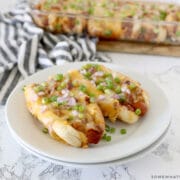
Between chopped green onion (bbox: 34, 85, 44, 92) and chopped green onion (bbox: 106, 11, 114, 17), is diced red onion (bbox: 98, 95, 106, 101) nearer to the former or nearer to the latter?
chopped green onion (bbox: 34, 85, 44, 92)

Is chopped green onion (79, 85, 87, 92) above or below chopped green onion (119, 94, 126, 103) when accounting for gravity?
above

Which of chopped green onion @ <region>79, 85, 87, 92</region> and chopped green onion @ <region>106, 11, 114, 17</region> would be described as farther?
chopped green onion @ <region>106, 11, 114, 17</region>

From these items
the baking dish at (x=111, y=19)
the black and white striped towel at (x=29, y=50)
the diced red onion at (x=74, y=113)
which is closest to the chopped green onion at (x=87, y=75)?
the diced red onion at (x=74, y=113)

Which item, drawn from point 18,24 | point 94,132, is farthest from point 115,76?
point 18,24

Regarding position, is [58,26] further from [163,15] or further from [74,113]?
[74,113]

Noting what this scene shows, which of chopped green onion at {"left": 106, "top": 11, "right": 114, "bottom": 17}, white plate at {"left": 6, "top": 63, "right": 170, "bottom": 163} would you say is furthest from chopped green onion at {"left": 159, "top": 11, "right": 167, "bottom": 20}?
white plate at {"left": 6, "top": 63, "right": 170, "bottom": 163}

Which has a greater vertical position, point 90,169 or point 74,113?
point 74,113

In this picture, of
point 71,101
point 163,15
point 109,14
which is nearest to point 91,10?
point 109,14
